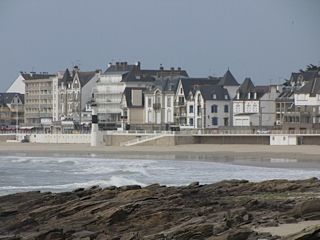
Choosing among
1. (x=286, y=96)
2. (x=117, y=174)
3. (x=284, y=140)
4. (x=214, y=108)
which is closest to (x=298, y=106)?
(x=286, y=96)

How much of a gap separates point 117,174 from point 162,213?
22.2m

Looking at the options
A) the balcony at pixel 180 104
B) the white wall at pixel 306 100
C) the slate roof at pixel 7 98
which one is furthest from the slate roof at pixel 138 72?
the white wall at pixel 306 100

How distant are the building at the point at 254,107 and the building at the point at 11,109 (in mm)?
42240

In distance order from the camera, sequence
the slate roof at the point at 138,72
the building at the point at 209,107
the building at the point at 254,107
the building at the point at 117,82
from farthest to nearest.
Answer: the slate roof at the point at 138,72
the building at the point at 117,82
the building at the point at 209,107
the building at the point at 254,107

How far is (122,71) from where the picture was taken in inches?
3858

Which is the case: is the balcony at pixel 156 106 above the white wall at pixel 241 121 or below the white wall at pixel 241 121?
above

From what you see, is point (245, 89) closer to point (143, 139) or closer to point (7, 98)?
point (143, 139)

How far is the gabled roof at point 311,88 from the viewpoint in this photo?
7250 centimetres

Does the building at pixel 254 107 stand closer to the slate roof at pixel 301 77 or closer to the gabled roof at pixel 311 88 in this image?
the slate roof at pixel 301 77

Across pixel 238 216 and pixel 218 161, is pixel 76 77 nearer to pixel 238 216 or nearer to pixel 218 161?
pixel 218 161

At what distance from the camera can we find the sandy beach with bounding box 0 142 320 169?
160ft

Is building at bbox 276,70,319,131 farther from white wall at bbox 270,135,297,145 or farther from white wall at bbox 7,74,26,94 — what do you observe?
white wall at bbox 7,74,26,94

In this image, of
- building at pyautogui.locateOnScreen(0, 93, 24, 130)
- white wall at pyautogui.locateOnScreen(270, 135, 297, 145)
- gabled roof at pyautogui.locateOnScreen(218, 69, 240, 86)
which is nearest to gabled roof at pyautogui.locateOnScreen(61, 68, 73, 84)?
building at pyautogui.locateOnScreen(0, 93, 24, 130)

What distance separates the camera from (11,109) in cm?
11662
